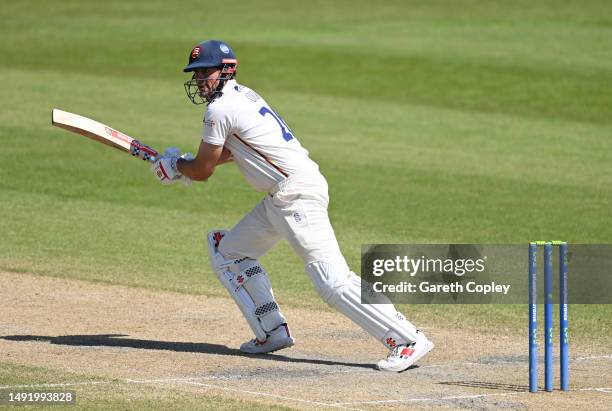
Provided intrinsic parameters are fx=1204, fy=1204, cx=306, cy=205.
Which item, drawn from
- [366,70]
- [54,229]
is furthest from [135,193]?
[366,70]

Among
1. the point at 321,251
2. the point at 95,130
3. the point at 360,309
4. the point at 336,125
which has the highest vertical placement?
the point at 336,125

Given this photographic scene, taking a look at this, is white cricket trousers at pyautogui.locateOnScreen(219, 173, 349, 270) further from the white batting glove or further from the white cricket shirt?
the white batting glove

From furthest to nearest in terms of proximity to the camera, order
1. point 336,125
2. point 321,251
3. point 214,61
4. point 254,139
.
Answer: point 336,125 < point 214,61 < point 254,139 < point 321,251

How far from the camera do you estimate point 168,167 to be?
812 cm

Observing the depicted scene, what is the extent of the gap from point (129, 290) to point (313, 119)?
385 inches

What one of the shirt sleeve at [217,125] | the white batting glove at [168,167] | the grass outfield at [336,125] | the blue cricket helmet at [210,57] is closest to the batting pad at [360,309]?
the shirt sleeve at [217,125]

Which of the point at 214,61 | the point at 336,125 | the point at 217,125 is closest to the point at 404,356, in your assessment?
the point at 217,125

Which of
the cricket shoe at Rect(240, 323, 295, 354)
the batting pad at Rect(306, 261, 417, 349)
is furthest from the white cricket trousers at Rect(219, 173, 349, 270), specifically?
the cricket shoe at Rect(240, 323, 295, 354)

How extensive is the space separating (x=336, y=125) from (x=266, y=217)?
1115 centimetres

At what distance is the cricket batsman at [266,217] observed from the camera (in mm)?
7598

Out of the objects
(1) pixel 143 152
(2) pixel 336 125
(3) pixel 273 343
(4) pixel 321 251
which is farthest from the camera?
(2) pixel 336 125

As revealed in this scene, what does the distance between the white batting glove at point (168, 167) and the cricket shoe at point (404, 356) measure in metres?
1.88

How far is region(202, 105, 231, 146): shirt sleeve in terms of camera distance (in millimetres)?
7738

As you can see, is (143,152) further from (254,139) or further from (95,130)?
(254,139)
